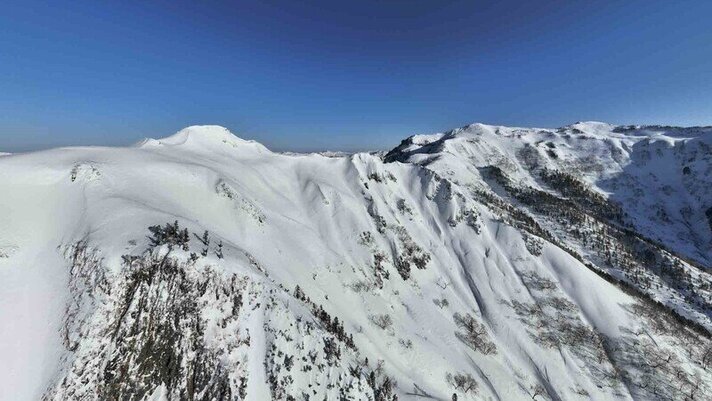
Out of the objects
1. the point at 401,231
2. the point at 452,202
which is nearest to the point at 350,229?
the point at 401,231

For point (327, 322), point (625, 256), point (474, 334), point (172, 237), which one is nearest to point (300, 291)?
point (327, 322)

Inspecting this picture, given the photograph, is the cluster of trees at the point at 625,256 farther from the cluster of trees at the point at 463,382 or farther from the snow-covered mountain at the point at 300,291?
the cluster of trees at the point at 463,382

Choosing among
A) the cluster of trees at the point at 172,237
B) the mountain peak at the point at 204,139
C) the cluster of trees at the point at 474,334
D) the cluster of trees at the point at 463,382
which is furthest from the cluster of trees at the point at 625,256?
the cluster of trees at the point at 172,237

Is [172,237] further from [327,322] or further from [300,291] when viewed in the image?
[327,322]

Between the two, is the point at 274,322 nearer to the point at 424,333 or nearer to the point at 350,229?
the point at 424,333

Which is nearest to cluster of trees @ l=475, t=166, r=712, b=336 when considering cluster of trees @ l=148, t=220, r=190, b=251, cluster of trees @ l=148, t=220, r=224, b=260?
cluster of trees @ l=148, t=220, r=224, b=260

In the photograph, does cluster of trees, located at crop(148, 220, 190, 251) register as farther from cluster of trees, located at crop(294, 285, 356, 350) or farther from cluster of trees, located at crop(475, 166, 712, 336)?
cluster of trees, located at crop(475, 166, 712, 336)

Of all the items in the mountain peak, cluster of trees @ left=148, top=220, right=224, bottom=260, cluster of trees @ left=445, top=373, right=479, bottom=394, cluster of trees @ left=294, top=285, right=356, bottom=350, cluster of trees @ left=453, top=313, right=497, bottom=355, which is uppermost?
the mountain peak

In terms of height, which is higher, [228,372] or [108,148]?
[108,148]
